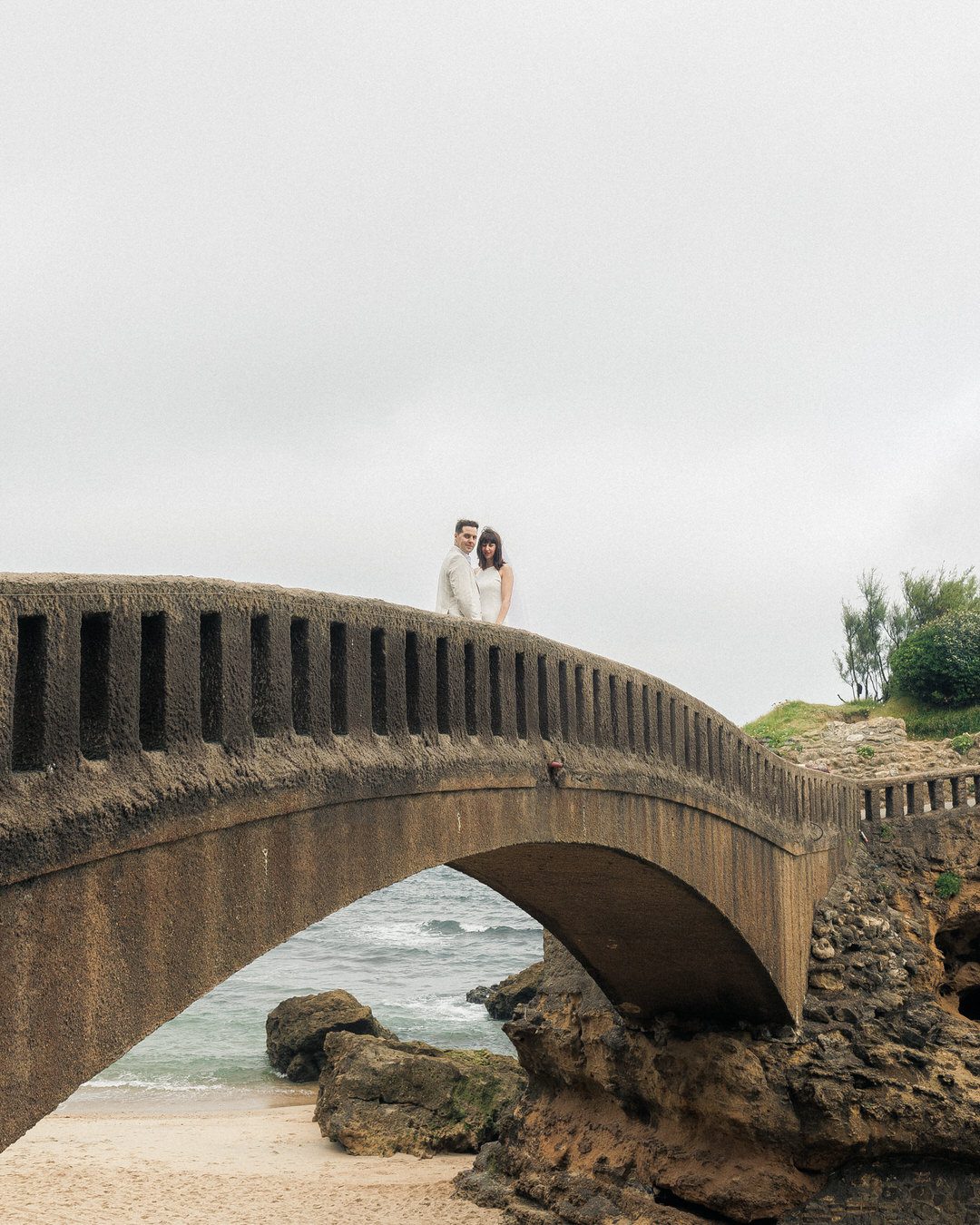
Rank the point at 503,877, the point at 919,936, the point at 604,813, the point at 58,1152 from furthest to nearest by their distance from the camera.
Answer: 1. the point at 58,1152
2. the point at 919,936
3. the point at 503,877
4. the point at 604,813

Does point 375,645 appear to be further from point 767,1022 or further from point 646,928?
point 767,1022

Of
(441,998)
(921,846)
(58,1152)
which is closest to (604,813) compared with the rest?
(921,846)

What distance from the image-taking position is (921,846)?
16.2 metres

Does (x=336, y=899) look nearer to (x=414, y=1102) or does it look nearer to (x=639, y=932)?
(x=639, y=932)

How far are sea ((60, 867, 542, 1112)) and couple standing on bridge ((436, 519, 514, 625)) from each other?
34.3 feet

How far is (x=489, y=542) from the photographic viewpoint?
30.1 feet

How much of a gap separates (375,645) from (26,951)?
3.12 metres

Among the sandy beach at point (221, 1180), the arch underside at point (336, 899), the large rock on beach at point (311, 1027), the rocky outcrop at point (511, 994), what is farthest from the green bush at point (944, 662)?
the sandy beach at point (221, 1180)

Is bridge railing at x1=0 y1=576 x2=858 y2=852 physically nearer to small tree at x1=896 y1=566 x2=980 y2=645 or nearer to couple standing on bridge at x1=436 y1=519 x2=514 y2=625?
couple standing on bridge at x1=436 y1=519 x2=514 y2=625

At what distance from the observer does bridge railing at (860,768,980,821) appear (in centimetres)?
1672

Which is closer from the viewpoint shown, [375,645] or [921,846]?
[375,645]

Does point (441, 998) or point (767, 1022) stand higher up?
point (767, 1022)

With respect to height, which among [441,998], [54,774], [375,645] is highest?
[375,645]

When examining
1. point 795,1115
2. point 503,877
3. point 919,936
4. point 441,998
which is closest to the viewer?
point 503,877
